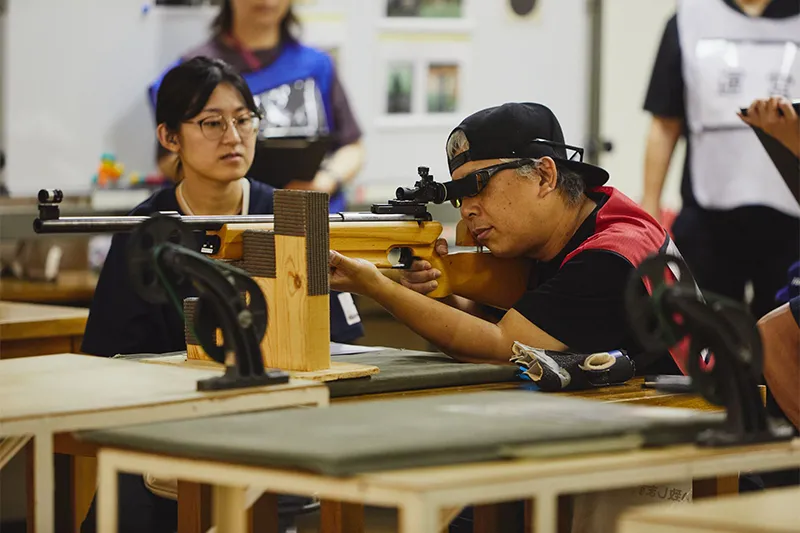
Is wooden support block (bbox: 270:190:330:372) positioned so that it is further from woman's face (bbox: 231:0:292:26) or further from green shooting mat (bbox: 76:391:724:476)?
woman's face (bbox: 231:0:292:26)

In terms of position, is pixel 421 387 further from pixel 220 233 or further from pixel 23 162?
pixel 23 162

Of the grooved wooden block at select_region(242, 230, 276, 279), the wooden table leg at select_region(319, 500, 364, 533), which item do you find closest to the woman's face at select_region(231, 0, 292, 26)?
the grooved wooden block at select_region(242, 230, 276, 279)

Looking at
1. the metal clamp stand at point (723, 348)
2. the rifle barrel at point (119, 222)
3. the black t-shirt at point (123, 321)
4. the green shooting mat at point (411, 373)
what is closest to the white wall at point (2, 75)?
the black t-shirt at point (123, 321)

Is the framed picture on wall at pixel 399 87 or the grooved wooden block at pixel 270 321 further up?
the framed picture on wall at pixel 399 87

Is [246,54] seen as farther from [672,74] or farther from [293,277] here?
[293,277]

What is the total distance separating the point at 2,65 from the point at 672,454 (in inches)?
148

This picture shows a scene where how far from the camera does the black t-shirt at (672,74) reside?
419 centimetres

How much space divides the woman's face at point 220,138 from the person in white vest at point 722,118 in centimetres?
153

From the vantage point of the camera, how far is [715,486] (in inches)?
78.0

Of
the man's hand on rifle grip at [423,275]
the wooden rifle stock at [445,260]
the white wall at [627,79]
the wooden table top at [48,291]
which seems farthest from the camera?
the white wall at [627,79]

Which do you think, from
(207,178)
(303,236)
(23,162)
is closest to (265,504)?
(303,236)

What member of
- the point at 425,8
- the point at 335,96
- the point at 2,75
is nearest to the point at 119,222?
the point at 335,96

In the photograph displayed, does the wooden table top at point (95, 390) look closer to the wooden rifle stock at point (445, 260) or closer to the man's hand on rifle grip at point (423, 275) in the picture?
the wooden rifle stock at point (445, 260)

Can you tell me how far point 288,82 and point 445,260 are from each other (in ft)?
6.76
